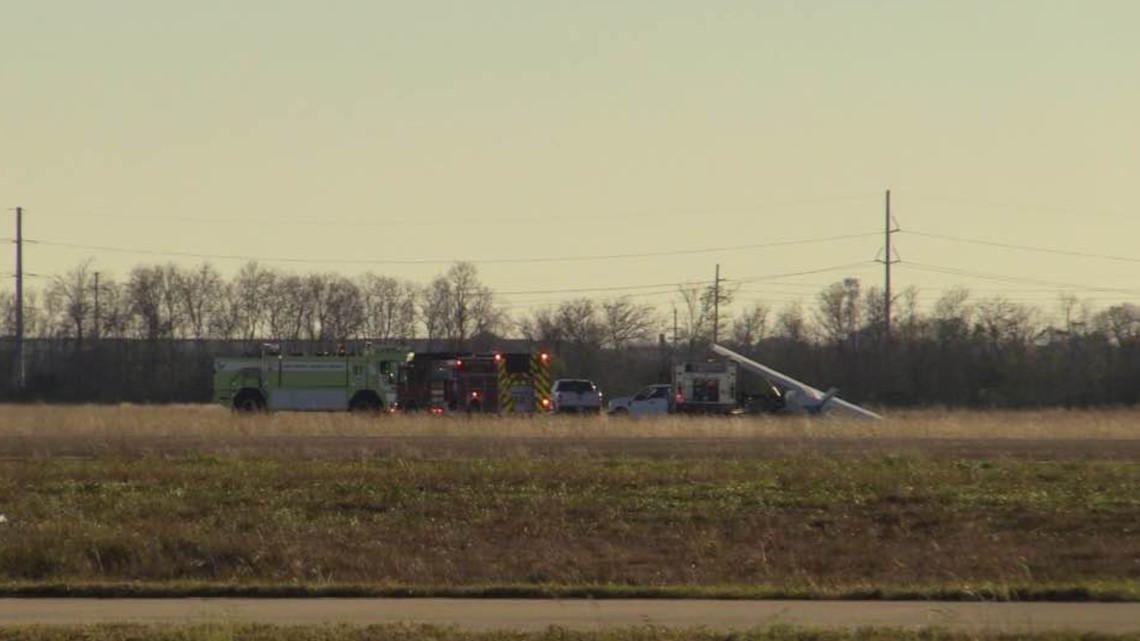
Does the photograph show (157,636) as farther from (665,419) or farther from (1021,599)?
(665,419)

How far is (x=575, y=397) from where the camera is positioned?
7606cm

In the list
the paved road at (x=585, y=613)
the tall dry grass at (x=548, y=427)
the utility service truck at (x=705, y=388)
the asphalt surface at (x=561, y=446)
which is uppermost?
the utility service truck at (x=705, y=388)

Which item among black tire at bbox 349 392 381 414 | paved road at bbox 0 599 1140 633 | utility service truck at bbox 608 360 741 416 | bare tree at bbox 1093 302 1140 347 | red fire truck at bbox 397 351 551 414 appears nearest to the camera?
paved road at bbox 0 599 1140 633

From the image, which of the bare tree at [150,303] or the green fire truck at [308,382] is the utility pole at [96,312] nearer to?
the bare tree at [150,303]

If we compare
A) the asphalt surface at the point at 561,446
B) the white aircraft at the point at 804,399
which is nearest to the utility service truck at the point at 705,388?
the white aircraft at the point at 804,399

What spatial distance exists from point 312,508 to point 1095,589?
13.4m

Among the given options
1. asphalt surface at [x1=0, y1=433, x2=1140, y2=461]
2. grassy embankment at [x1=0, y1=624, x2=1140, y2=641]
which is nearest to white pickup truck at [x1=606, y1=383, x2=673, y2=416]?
asphalt surface at [x1=0, y1=433, x2=1140, y2=461]

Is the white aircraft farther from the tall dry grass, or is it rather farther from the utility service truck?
the tall dry grass

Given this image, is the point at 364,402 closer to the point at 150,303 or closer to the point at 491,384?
the point at 491,384

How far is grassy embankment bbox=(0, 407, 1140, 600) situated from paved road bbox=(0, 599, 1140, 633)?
91 cm

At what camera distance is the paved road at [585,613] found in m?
18.0

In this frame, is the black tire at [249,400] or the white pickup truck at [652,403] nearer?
the black tire at [249,400]

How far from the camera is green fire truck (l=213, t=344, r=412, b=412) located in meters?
65.2

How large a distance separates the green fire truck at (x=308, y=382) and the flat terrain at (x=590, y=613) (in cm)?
4481
